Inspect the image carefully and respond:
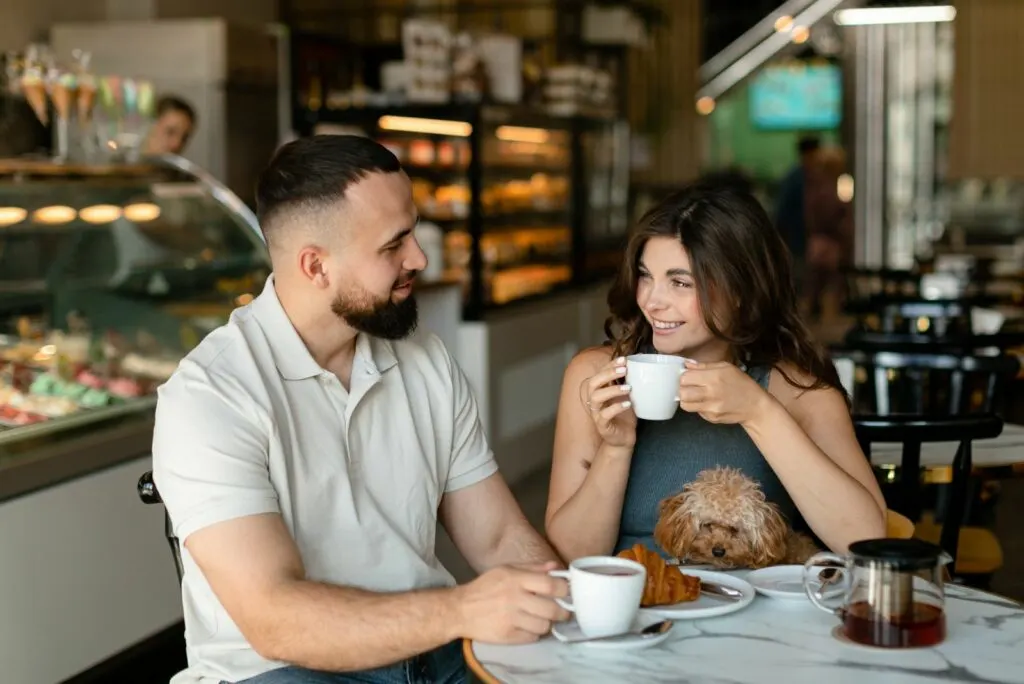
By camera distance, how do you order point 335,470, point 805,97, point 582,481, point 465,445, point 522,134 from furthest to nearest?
point 805,97, point 522,134, point 582,481, point 465,445, point 335,470

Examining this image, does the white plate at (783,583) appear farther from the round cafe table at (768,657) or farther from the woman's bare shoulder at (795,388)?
the woman's bare shoulder at (795,388)

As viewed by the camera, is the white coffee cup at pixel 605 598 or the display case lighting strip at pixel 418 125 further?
the display case lighting strip at pixel 418 125

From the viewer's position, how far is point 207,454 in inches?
72.1

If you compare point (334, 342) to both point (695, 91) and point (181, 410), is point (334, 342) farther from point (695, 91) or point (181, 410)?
point (695, 91)

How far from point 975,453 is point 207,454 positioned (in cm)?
195

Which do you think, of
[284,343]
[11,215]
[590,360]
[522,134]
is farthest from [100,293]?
[522,134]

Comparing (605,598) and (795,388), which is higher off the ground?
(795,388)

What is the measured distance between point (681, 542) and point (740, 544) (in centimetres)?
9

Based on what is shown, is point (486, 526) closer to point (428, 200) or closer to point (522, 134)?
point (428, 200)

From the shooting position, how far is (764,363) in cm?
245

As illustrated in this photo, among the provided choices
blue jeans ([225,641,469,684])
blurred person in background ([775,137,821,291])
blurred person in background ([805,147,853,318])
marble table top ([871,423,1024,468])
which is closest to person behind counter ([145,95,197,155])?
marble table top ([871,423,1024,468])

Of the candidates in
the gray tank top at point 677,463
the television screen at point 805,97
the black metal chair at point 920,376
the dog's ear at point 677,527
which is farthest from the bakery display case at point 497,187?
the television screen at point 805,97

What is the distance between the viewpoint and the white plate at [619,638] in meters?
1.64

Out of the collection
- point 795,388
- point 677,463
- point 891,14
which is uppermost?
point 891,14
